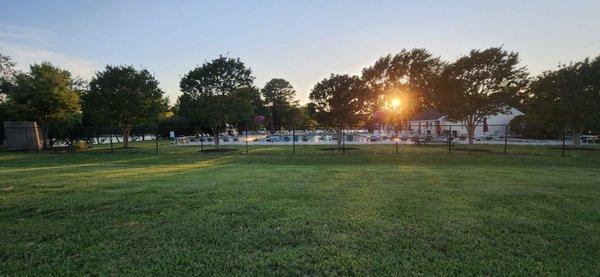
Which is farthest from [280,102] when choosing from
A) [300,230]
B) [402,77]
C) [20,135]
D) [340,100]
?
[300,230]

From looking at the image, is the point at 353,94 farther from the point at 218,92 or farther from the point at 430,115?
the point at 430,115

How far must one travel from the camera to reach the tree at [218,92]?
22359 mm

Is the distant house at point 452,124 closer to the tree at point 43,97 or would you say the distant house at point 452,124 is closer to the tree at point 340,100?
the tree at point 340,100

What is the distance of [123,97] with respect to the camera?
2584 cm

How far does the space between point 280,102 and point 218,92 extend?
47.2 metres

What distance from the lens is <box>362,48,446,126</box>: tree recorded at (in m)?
27.3

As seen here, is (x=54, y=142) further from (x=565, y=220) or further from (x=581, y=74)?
(x=581, y=74)

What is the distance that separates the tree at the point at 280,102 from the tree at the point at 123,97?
37036 millimetres

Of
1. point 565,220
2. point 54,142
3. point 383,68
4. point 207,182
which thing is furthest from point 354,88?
point 54,142

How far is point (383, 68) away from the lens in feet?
94.1

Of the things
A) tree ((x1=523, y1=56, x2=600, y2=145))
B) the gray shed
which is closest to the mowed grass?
tree ((x1=523, y1=56, x2=600, y2=145))

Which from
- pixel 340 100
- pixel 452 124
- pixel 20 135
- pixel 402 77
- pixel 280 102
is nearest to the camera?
pixel 20 135

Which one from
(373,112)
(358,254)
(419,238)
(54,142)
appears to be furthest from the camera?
(54,142)

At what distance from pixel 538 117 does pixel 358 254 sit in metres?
28.1
